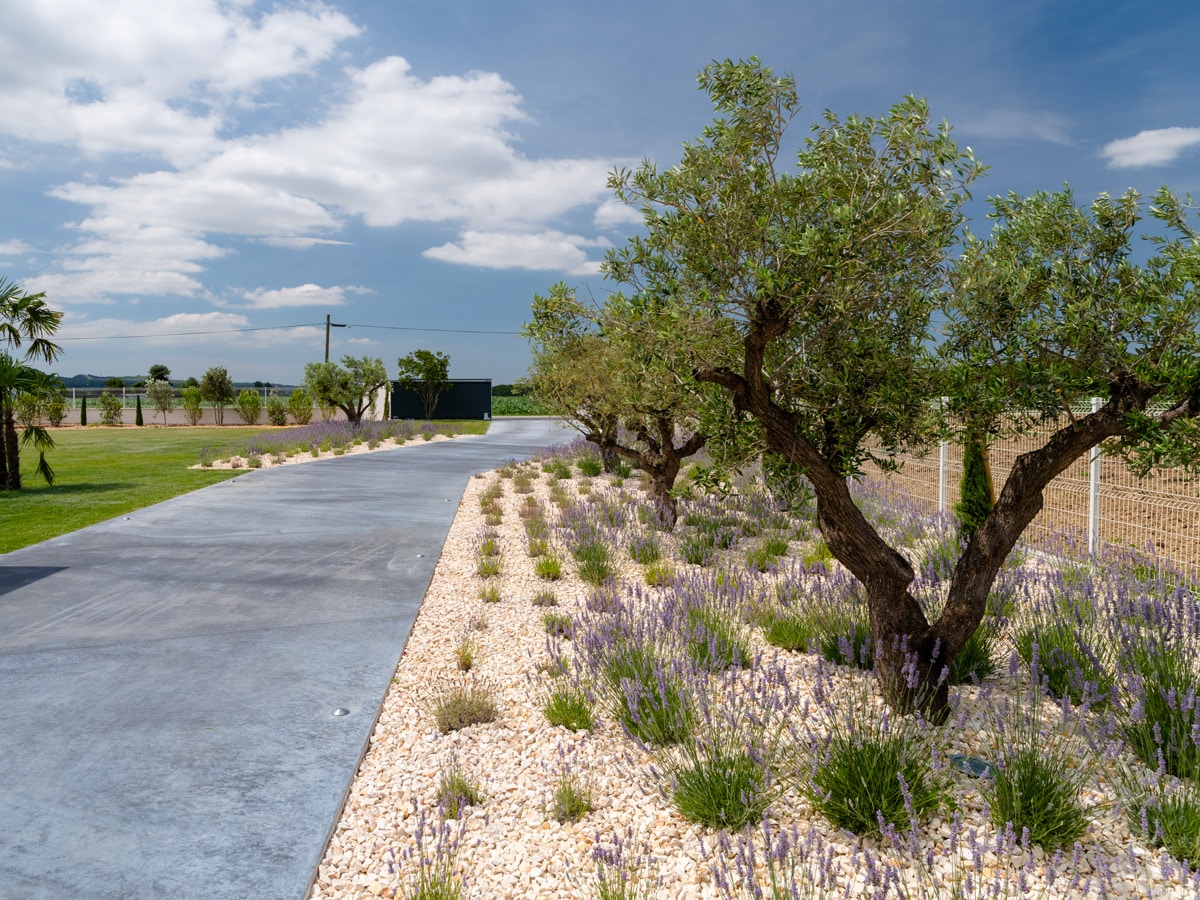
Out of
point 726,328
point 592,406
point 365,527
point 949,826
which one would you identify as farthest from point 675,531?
point 949,826

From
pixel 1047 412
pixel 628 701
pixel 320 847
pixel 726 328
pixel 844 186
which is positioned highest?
pixel 844 186

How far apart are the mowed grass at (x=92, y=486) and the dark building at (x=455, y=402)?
22.1 metres

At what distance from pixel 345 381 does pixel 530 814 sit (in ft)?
87.4

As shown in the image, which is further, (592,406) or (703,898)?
(592,406)

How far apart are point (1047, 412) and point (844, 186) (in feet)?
4.96

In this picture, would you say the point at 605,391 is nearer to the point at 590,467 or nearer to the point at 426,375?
the point at 590,467

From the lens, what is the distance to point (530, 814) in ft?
9.83

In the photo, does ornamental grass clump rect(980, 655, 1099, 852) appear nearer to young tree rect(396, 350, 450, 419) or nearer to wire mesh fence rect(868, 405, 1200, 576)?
wire mesh fence rect(868, 405, 1200, 576)

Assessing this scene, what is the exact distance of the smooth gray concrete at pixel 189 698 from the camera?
2.75m

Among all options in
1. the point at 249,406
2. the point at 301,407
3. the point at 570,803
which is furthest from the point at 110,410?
the point at 570,803

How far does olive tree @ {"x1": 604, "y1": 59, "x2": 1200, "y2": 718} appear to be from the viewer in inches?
127

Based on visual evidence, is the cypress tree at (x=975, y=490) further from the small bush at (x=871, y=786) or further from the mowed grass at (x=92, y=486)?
the mowed grass at (x=92, y=486)

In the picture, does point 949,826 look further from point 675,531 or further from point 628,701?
point 675,531

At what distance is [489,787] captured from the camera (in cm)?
321
